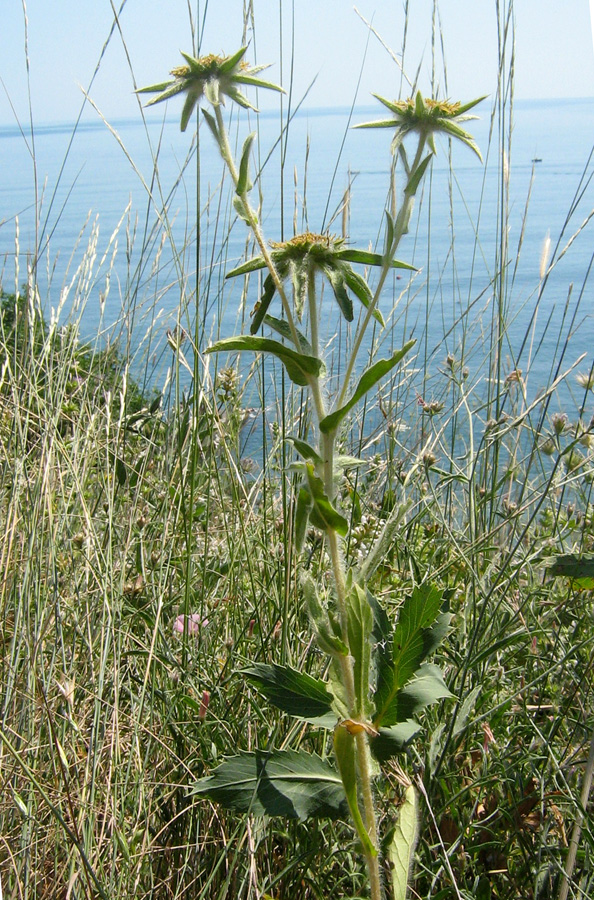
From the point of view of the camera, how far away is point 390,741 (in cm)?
95

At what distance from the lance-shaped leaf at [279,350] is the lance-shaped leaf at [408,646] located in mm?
293

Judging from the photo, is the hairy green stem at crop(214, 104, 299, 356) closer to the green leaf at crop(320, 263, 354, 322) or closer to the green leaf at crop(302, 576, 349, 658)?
the green leaf at crop(320, 263, 354, 322)

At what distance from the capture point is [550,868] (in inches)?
38.8

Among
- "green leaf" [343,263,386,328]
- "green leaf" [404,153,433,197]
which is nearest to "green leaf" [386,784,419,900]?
"green leaf" [343,263,386,328]

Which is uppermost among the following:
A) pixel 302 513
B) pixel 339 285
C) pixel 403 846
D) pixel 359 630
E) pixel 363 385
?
pixel 339 285

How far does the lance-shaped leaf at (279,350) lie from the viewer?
79 centimetres

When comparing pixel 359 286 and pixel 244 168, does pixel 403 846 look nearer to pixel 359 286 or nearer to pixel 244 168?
pixel 359 286

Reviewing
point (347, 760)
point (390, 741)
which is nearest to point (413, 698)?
point (390, 741)

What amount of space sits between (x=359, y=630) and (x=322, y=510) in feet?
0.41

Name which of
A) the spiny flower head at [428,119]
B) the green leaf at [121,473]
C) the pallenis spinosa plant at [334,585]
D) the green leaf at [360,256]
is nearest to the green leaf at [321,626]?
the pallenis spinosa plant at [334,585]

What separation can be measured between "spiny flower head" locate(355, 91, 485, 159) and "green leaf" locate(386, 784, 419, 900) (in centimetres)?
71

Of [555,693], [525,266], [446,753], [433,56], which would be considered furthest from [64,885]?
[525,266]

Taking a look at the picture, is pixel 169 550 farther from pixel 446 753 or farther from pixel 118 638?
pixel 446 753

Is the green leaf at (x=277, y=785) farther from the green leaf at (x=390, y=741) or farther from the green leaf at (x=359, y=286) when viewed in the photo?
the green leaf at (x=359, y=286)
